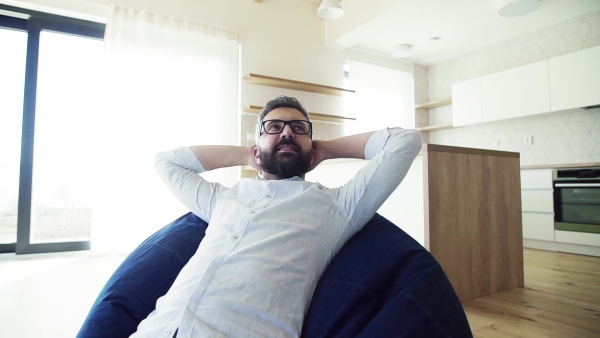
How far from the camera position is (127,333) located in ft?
3.43

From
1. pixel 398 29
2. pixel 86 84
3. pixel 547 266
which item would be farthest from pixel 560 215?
pixel 86 84

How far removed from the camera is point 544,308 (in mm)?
2016

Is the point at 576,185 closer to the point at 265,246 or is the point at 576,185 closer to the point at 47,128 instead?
the point at 265,246

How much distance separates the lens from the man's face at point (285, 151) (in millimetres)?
1381

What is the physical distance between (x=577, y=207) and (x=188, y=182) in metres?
3.93

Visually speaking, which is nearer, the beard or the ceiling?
the beard

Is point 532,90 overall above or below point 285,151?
above

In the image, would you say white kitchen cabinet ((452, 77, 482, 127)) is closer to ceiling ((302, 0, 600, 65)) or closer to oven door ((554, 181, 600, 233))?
ceiling ((302, 0, 600, 65))

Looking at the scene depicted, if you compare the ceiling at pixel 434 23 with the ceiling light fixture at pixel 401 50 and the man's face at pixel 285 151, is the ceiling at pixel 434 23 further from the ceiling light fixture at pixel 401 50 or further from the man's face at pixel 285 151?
the man's face at pixel 285 151

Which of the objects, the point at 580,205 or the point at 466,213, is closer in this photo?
the point at 466,213

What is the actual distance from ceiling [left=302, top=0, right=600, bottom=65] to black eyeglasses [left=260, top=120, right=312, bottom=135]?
10.2 ft

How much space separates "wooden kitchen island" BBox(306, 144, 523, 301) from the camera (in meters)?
2.03

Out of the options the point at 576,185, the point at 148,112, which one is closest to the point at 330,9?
the point at 148,112

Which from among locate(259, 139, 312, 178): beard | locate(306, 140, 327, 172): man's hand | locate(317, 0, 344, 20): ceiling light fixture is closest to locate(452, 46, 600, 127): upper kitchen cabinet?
locate(317, 0, 344, 20): ceiling light fixture
